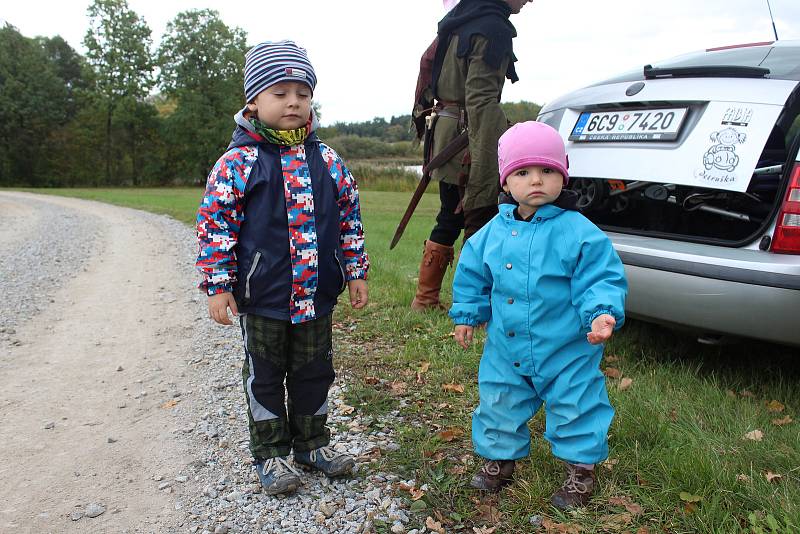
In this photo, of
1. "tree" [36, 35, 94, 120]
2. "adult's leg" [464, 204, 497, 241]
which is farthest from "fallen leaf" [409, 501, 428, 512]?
"tree" [36, 35, 94, 120]

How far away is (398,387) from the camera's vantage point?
146 inches

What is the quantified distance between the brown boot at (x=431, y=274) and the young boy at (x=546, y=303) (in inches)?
92.4

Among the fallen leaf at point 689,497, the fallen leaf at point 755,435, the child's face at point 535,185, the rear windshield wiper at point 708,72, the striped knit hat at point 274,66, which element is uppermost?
the rear windshield wiper at point 708,72

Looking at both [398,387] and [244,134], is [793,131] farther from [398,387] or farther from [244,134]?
[244,134]

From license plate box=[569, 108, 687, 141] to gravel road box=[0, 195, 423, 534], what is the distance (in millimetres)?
1944

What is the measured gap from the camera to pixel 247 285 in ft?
8.53

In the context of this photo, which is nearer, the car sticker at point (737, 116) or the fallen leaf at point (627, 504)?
the fallen leaf at point (627, 504)

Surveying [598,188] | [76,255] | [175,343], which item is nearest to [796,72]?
[598,188]

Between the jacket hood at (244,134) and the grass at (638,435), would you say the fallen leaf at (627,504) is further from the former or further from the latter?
the jacket hood at (244,134)

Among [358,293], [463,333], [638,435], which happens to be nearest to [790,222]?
[638,435]

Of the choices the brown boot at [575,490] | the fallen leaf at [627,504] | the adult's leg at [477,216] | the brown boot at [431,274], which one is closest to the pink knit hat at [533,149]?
the brown boot at [575,490]

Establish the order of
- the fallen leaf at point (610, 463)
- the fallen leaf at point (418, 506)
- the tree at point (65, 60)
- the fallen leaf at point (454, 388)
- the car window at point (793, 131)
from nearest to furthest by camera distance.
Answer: the fallen leaf at point (418, 506) < the fallen leaf at point (610, 463) < the car window at point (793, 131) < the fallen leaf at point (454, 388) < the tree at point (65, 60)

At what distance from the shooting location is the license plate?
3.33 meters

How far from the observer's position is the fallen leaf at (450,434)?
3.06 metres
